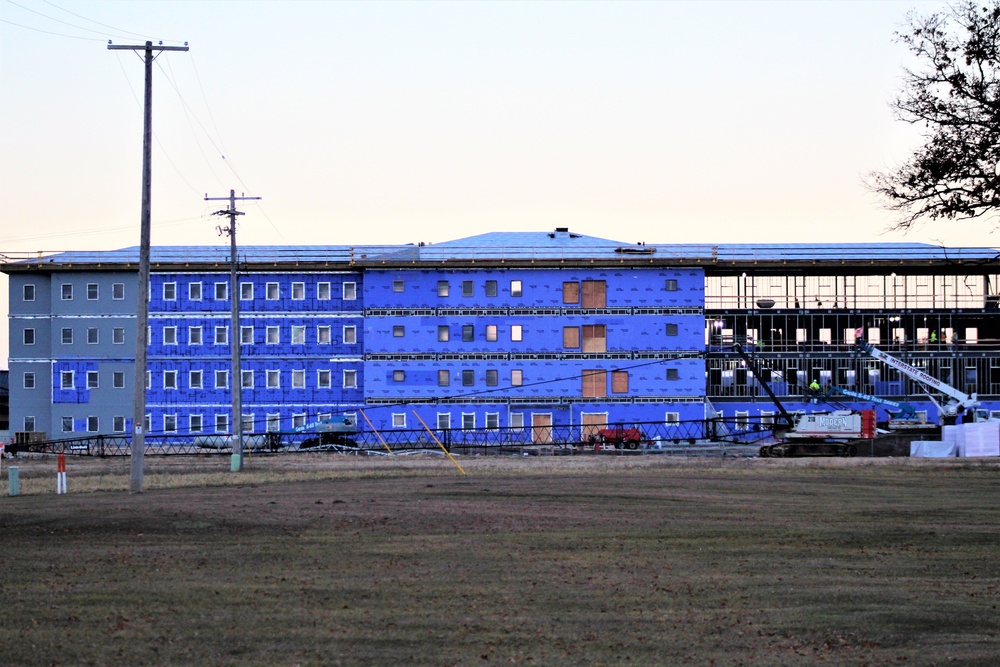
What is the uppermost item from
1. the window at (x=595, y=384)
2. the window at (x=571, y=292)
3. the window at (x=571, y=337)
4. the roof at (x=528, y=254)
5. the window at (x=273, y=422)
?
the roof at (x=528, y=254)

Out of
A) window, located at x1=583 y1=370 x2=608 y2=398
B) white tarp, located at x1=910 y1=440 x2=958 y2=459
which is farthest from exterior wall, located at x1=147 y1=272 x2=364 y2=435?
white tarp, located at x1=910 y1=440 x2=958 y2=459

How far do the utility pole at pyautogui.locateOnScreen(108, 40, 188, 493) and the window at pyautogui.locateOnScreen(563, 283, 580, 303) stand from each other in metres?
46.5

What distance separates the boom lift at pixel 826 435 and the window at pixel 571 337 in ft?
61.4

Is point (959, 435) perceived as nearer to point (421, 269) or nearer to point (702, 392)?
point (702, 392)

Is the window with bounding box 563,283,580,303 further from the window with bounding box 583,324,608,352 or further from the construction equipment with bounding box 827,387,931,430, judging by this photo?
the construction equipment with bounding box 827,387,931,430

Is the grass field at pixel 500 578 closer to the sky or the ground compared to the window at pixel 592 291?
closer to the ground

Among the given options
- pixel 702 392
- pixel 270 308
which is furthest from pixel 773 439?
pixel 270 308

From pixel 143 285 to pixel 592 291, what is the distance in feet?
159

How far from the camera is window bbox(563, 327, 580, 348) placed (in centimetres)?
8256

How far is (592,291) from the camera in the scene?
82562 mm

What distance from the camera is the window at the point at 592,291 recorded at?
82438mm

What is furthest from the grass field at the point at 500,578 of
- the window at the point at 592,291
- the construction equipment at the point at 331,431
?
the window at the point at 592,291

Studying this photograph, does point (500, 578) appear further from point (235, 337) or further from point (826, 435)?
point (826, 435)

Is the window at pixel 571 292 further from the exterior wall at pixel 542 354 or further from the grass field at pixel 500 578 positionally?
the grass field at pixel 500 578
